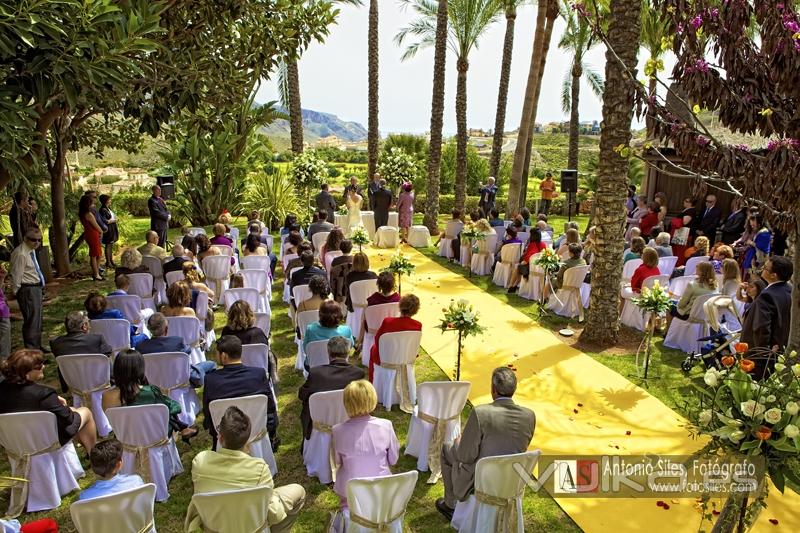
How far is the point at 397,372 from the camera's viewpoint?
726cm

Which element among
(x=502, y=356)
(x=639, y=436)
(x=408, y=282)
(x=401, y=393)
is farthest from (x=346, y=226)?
(x=639, y=436)

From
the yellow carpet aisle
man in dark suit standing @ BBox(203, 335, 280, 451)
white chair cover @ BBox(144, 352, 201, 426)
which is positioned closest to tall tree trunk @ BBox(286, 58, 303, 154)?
the yellow carpet aisle

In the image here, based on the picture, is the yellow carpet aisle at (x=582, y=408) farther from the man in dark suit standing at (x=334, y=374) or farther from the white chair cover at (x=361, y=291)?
the man in dark suit standing at (x=334, y=374)

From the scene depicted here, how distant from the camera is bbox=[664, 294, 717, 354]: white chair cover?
8.98m

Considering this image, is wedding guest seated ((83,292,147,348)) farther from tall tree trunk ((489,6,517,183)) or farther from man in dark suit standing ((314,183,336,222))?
tall tree trunk ((489,6,517,183))

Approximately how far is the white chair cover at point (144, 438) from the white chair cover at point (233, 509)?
152 centimetres

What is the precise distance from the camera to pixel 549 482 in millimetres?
5934

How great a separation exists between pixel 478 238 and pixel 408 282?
6.32ft

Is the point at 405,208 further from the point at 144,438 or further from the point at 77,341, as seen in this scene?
the point at 144,438

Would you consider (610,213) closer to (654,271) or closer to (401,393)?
(654,271)

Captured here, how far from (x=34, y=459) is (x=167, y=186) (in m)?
13.4

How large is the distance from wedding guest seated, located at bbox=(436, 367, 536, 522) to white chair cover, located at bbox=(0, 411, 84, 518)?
370cm

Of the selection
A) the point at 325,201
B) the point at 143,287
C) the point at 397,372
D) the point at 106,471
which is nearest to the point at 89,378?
the point at 106,471

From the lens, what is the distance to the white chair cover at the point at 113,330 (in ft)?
24.3
